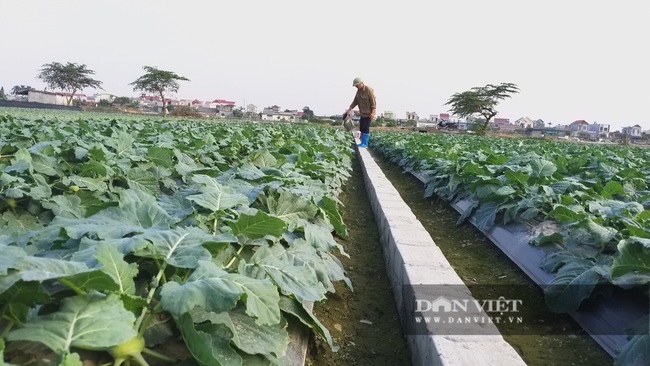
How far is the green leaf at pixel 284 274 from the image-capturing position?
154 centimetres

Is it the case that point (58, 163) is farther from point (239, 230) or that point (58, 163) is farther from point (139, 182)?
point (239, 230)

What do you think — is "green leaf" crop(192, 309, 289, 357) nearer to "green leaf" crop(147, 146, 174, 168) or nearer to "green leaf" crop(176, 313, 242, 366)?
"green leaf" crop(176, 313, 242, 366)

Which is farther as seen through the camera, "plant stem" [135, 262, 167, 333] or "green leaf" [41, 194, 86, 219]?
"green leaf" [41, 194, 86, 219]

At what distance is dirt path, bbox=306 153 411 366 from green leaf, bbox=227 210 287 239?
630 mm

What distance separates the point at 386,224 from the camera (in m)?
3.77

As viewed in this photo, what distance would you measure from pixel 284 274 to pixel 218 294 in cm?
50

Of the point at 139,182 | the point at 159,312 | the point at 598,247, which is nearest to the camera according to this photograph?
the point at 159,312

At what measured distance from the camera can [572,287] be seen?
235cm

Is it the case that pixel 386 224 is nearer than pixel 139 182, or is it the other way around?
pixel 139 182

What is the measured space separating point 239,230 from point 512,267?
2.30m

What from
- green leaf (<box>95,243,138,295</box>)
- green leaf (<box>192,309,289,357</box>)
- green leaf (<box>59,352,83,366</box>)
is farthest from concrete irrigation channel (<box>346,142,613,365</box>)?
green leaf (<box>59,352,83,366</box>)

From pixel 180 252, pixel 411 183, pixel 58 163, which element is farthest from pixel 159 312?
pixel 411 183

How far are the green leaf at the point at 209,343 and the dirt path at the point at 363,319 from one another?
863 millimetres

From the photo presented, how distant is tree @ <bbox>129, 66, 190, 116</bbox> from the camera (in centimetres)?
5269
